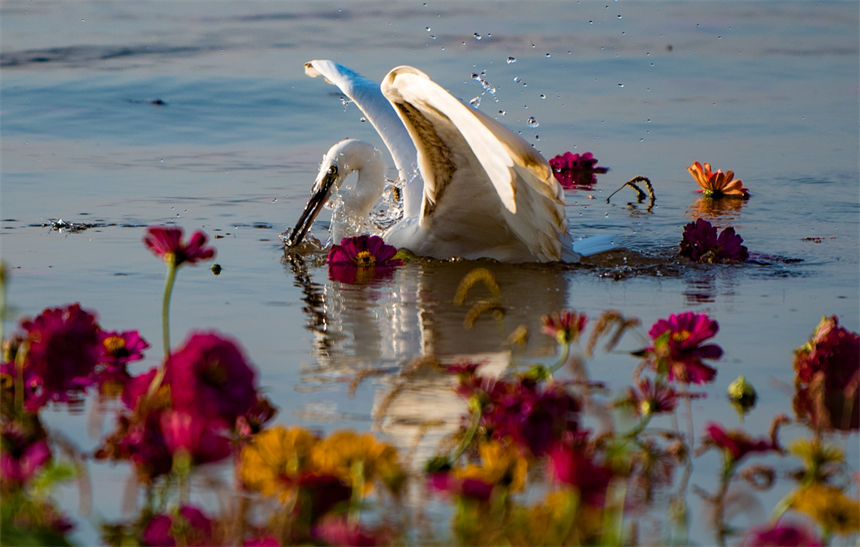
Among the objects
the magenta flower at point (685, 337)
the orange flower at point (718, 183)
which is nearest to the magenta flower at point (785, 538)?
the magenta flower at point (685, 337)

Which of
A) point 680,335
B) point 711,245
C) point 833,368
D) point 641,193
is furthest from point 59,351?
point 641,193

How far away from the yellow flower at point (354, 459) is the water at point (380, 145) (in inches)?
25.1

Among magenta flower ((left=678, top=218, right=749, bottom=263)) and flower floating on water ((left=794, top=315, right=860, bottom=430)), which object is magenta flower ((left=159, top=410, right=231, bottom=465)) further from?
magenta flower ((left=678, top=218, right=749, bottom=263))

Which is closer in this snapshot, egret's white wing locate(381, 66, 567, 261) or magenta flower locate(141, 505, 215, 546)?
magenta flower locate(141, 505, 215, 546)

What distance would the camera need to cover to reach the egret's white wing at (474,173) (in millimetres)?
4824

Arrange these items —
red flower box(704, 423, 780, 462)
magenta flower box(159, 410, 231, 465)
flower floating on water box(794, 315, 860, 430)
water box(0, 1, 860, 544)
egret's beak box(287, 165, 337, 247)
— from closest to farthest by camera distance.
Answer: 1. magenta flower box(159, 410, 231, 465)
2. red flower box(704, 423, 780, 462)
3. flower floating on water box(794, 315, 860, 430)
4. water box(0, 1, 860, 544)
5. egret's beak box(287, 165, 337, 247)

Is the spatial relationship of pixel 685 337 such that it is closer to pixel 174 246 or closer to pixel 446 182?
pixel 174 246

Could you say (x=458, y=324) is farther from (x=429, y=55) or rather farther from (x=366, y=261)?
(x=429, y=55)

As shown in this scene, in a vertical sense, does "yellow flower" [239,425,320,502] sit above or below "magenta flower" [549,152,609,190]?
below

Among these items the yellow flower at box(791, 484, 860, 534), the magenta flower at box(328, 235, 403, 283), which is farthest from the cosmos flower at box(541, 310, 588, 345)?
the magenta flower at box(328, 235, 403, 283)

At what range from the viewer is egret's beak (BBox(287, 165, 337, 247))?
6664 millimetres

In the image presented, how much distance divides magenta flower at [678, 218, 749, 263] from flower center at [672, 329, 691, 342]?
2492 mm

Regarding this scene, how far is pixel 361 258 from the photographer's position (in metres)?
5.99

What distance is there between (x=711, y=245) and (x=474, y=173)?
1132 millimetres
